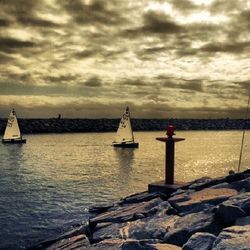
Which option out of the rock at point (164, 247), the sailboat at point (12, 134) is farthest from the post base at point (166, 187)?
the sailboat at point (12, 134)

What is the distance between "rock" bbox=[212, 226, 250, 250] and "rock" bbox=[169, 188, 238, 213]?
3.26m

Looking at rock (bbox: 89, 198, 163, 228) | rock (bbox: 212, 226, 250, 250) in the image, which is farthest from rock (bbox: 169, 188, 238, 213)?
rock (bbox: 212, 226, 250, 250)

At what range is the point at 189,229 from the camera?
9492 millimetres

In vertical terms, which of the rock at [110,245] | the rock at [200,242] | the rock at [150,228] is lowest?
the rock at [110,245]

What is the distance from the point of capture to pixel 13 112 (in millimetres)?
87812

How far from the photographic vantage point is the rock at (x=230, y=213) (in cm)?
929

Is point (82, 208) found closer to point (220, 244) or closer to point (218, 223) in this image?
point (218, 223)

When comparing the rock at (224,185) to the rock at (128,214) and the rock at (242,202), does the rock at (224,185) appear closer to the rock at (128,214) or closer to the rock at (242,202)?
the rock at (128,214)

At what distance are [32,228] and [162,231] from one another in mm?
8457

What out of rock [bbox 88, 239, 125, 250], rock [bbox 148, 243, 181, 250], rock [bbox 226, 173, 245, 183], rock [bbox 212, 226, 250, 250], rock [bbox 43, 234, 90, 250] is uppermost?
rock [bbox 226, 173, 245, 183]

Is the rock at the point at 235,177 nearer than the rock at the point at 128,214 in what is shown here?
No

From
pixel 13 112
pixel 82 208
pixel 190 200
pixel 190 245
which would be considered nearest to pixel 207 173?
pixel 82 208

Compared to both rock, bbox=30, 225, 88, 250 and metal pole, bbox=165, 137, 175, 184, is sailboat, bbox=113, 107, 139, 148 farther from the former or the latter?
rock, bbox=30, 225, 88, 250

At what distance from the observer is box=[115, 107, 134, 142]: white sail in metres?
75.2
